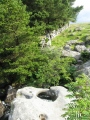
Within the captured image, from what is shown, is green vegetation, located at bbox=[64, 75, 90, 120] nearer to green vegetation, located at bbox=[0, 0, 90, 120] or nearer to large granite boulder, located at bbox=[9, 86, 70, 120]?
large granite boulder, located at bbox=[9, 86, 70, 120]

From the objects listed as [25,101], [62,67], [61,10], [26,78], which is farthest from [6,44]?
[61,10]

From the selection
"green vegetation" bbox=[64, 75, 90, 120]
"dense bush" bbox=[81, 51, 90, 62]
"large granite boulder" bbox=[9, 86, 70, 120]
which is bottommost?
"dense bush" bbox=[81, 51, 90, 62]

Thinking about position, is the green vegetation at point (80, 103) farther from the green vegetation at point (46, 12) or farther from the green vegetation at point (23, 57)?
the green vegetation at point (46, 12)

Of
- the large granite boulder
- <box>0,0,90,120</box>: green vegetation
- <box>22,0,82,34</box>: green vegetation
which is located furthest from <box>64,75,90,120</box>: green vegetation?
<box>22,0,82,34</box>: green vegetation

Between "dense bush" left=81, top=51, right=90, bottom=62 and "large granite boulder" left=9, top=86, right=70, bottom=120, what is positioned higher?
"large granite boulder" left=9, top=86, right=70, bottom=120

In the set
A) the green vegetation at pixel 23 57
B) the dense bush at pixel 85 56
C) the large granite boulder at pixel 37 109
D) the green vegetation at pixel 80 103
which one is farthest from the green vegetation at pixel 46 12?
the green vegetation at pixel 80 103

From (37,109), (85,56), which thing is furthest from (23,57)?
(37,109)

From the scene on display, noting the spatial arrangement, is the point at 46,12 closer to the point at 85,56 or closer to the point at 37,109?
the point at 85,56

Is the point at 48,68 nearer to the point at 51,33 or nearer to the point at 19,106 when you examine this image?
the point at 19,106

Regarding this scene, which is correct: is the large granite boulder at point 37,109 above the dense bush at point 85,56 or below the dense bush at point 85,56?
above

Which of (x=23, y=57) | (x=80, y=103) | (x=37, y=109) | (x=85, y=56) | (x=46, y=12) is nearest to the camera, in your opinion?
(x=80, y=103)

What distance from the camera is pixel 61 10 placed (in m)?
35.9

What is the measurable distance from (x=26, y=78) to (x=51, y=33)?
60.2 ft

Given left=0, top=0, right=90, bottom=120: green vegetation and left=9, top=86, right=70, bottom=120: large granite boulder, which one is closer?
left=9, top=86, right=70, bottom=120: large granite boulder
